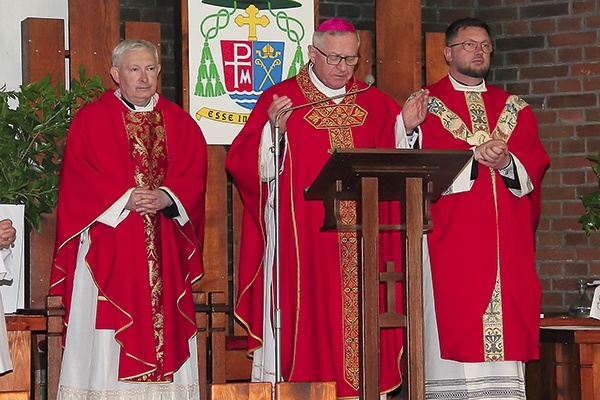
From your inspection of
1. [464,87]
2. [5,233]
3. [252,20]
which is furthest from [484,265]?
[5,233]

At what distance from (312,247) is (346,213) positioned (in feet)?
0.83

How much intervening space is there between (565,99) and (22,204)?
3.59 meters

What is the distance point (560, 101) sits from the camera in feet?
26.4

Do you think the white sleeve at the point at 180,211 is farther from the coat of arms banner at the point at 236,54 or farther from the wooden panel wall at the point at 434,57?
the wooden panel wall at the point at 434,57

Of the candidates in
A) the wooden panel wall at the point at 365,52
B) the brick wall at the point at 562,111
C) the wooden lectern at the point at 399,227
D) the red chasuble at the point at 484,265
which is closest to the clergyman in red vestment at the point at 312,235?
the red chasuble at the point at 484,265

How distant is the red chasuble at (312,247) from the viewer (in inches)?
245

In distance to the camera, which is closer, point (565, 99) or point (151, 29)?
point (151, 29)

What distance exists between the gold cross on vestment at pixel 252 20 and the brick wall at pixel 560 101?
0.43m

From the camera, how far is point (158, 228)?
6344mm

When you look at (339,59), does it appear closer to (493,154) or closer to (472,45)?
(472,45)

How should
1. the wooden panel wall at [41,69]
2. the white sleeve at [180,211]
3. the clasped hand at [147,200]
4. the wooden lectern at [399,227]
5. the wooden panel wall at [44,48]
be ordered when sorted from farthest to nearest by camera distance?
the wooden panel wall at [44,48] → the wooden panel wall at [41,69] → the white sleeve at [180,211] → the clasped hand at [147,200] → the wooden lectern at [399,227]

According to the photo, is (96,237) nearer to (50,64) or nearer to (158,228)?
(158,228)

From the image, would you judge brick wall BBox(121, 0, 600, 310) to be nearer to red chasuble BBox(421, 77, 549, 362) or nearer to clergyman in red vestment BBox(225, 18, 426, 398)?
red chasuble BBox(421, 77, 549, 362)

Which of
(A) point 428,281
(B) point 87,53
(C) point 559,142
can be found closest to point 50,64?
(B) point 87,53
